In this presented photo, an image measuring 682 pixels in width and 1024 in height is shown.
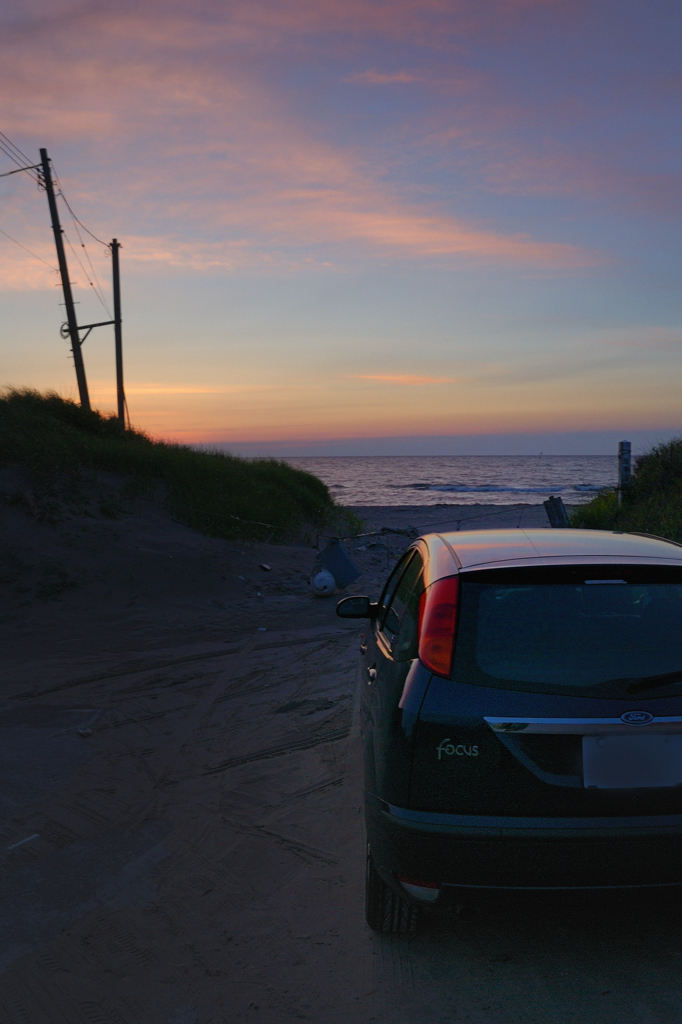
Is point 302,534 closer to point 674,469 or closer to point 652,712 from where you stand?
point 674,469

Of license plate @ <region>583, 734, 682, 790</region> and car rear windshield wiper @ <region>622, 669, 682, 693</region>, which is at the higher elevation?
car rear windshield wiper @ <region>622, 669, 682, 693</region>

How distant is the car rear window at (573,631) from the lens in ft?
8.90

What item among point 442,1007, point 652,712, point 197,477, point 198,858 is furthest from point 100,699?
point 197,477

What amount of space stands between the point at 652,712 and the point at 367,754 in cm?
125

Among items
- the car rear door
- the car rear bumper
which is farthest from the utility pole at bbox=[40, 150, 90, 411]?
the car rear bumper

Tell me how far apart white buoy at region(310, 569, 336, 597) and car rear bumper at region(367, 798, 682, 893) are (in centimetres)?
977

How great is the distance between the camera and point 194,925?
3.28 m

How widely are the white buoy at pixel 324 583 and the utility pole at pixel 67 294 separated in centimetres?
1477

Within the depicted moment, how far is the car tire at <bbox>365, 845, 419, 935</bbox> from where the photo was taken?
10.3ft

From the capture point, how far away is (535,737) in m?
2.63

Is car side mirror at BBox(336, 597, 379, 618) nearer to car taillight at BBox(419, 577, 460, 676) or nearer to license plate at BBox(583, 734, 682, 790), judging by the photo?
car taillight at BBox(419, 577, 460, 676)

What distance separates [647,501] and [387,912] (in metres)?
13.3

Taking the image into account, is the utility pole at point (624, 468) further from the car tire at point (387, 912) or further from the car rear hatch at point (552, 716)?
the car tire at point (387, 912)

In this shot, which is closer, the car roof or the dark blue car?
the dark blue car
